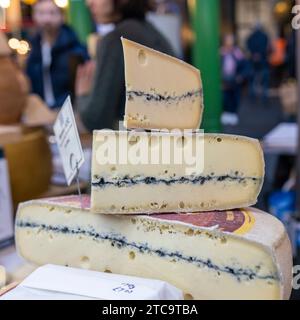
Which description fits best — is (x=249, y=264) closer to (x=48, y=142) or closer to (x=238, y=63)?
(x=48, y=142)

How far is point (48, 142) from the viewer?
49.2 inches

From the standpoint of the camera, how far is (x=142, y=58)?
738 millimetres

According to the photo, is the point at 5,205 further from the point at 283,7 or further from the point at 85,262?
the point at 283,7

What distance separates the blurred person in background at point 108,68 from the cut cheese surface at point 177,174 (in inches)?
10.2

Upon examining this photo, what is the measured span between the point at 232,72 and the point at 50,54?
177 centimetres

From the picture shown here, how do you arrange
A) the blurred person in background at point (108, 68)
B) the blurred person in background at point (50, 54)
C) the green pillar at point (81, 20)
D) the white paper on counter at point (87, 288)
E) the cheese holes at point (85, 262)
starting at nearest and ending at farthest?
the white paper on counter at point (87, 288), the cheese holes at point (85, 262), the blurred person in background at point (108, 68), the blurred person in background at point (50, 54), the green pillar at point (81, 20)

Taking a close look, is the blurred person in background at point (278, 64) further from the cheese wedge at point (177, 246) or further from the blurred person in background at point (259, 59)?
the cheese wedge at point (177, 246)

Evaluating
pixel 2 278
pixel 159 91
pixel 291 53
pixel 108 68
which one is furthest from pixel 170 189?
pixel 291 53

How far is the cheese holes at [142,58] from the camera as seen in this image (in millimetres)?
736

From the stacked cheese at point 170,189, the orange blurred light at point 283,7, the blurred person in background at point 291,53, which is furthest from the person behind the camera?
the blurred person in background at point 291,53

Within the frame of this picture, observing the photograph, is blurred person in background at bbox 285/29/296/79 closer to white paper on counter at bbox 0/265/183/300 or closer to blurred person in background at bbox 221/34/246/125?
blurred person in background at bbox 221/34/246/125

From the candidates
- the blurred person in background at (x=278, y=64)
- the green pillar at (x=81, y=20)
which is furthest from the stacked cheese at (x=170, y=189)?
the green pillar at (x=81, y=20)

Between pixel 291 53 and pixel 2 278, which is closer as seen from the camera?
pixel 2 278

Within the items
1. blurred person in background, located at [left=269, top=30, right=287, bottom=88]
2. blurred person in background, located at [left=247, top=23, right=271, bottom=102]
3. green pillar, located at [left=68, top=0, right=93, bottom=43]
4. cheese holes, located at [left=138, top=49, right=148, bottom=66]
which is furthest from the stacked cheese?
green pillar, located at [left=68, top=0, right=93, bottom=43]
